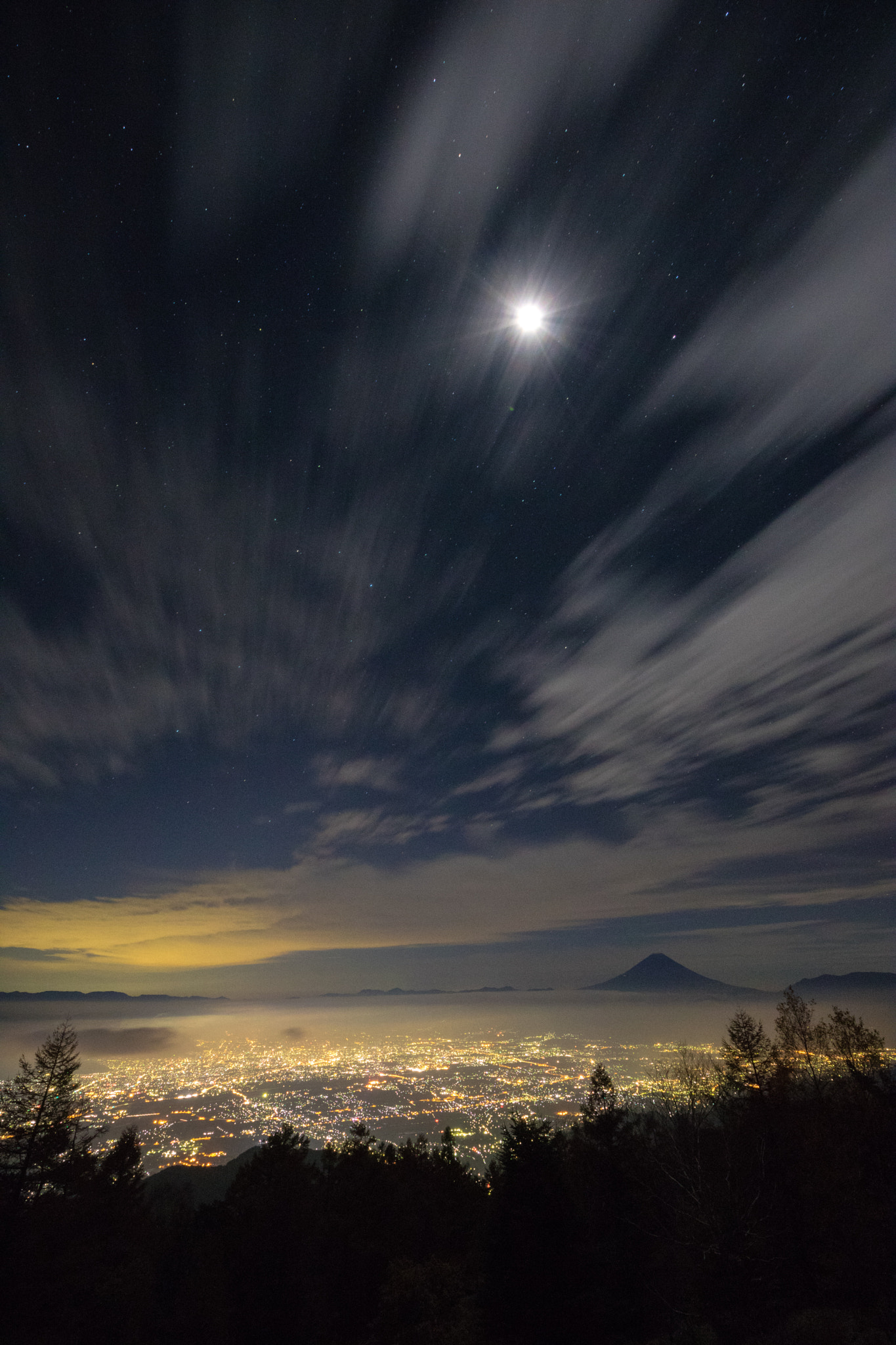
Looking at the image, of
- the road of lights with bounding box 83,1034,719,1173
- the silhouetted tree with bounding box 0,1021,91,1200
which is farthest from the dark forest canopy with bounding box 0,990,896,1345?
the road of lights with bounding box 83,1034,719,1173

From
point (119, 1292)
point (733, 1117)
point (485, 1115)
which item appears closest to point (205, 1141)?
point (485, 1115)

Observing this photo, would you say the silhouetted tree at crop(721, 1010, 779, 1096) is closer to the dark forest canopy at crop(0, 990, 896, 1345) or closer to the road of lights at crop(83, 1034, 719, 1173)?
the dark forest canopy at crop(0, 990, 896, 1345)

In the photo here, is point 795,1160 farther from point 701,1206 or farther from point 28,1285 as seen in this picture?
point 28,1285

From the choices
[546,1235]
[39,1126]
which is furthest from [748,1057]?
[39,1126]

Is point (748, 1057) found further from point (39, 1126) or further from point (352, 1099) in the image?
point (352, 1099)

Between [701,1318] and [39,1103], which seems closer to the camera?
[701,1318]
